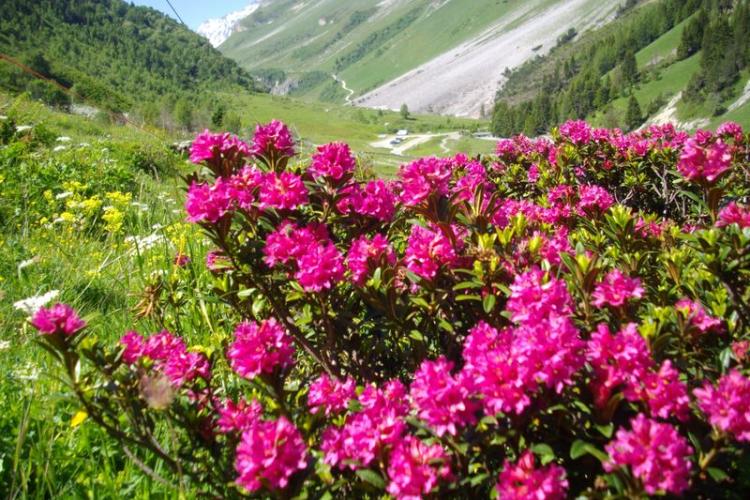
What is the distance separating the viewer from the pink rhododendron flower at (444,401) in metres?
1.23

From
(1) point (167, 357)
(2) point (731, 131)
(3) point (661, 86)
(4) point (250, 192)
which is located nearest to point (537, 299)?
(4) point (250, 192)

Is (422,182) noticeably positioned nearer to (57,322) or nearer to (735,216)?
(735,216)

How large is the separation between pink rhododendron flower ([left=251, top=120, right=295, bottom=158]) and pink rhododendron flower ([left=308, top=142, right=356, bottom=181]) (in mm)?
197

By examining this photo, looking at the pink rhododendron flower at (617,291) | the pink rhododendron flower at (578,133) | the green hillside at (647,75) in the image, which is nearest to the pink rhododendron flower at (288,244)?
the pink rhododendron flower at (617,291)

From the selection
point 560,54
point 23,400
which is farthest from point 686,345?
point 560,54

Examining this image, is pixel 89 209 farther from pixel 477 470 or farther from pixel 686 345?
pixel 686 345

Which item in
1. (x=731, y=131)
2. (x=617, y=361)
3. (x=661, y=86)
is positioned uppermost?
(x=617, y=361)

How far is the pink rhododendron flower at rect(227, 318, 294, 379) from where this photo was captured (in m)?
1.48

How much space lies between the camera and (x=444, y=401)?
125 cm

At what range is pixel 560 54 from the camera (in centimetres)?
14262

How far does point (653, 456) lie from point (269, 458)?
2.77 ft

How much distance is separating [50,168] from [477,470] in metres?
7.20

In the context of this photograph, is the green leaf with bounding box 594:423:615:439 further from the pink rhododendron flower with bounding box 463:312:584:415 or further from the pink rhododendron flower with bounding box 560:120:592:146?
the pink rhododendron flower with bounding box 560:120:592:146

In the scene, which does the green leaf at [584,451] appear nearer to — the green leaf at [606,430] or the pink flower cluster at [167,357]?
the green leaf at [606,430]
